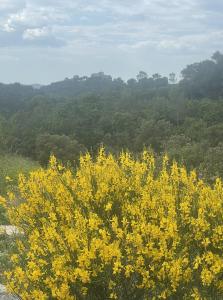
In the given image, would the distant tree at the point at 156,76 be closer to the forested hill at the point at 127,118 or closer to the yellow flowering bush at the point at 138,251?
the forested hill at the point at 127,118

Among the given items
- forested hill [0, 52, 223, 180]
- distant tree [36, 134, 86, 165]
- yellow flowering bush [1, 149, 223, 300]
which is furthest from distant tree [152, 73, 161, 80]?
yellow flowering bush [1, 149, 223, 300]

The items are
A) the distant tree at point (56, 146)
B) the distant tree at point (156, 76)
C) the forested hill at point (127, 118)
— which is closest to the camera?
the distant tree at point (56, 146)

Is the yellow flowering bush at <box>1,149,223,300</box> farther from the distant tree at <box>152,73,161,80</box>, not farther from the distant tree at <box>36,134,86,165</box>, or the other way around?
the distant tree at <box>152,73,161,80</box>

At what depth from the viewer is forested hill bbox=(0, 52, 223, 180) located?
127 feet

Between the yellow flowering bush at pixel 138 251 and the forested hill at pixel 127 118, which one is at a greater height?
the yellow flowering bush at pixel 138 251

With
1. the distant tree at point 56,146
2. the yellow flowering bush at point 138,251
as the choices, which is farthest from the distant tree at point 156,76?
the yellow flowering bush at point 138,251

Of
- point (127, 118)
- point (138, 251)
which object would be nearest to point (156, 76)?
point (127, 118)

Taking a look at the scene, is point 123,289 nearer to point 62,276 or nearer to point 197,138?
point 62,276

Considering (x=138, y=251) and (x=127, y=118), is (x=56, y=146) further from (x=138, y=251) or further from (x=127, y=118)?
(x=138, y=251)

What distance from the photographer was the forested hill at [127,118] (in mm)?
38750

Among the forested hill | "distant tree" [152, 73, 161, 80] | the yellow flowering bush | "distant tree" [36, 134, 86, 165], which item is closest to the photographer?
the yellow flowering bush

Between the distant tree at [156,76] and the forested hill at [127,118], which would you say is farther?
the distant tree at [156,76]

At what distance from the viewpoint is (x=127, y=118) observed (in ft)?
159

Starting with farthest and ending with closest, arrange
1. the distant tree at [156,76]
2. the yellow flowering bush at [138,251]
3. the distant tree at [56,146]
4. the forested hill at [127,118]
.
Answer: the distant tree at [156,76], the forested hill at [127,118], the distant tree at [56,146], the yellow flowering bush at [138,251]
